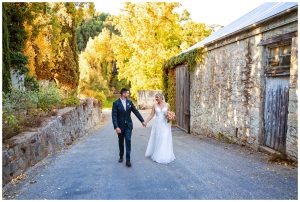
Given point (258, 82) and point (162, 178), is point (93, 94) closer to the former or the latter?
point (258, 82)

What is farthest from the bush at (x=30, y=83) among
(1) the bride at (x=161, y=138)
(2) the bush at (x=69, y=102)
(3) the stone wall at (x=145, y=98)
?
(3) the stone wall at (x=145, y=98)

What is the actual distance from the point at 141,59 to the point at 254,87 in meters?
A: 17.2

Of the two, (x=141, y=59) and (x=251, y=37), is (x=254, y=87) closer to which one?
(x=251, y=37)

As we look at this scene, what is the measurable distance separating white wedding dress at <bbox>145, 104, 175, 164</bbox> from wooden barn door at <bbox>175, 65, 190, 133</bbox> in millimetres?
6836

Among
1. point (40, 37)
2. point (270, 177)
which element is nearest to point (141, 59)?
point (40, 37)

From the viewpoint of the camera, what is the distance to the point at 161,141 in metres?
7.96

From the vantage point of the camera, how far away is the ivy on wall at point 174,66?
13.3 meters

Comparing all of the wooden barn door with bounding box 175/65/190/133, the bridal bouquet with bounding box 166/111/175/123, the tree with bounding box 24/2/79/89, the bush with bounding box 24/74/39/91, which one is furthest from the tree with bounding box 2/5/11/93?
the wooden barn door with bounding box 175/65/190/133

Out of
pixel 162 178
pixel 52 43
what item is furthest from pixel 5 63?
pixel 162 178

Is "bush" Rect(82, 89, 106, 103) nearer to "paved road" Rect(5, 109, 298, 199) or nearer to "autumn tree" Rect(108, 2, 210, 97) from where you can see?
"autumn tree" Rect(108, 2, 210, 97)

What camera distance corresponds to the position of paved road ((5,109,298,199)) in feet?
17.5

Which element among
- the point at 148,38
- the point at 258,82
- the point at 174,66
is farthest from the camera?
the point at 148,38

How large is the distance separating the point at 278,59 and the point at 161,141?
12.1ft

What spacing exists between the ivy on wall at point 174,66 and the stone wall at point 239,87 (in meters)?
0.50
